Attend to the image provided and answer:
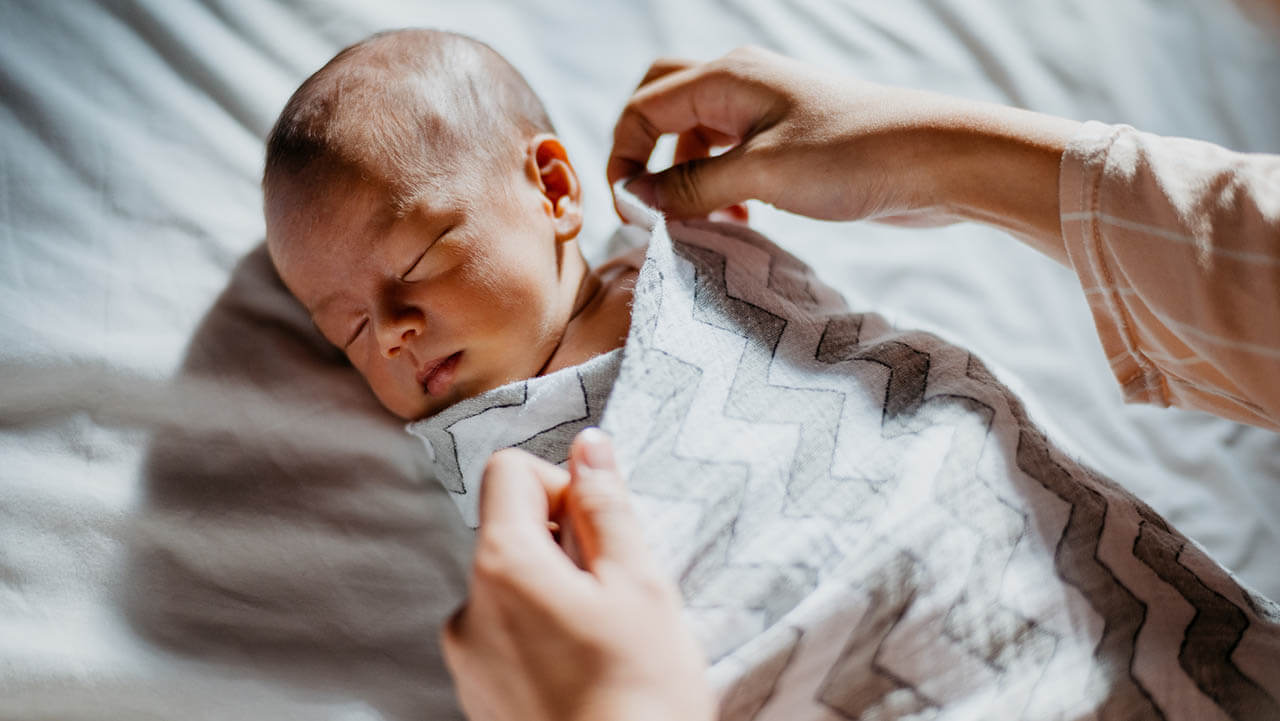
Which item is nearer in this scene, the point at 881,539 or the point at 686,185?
the point at 881,539

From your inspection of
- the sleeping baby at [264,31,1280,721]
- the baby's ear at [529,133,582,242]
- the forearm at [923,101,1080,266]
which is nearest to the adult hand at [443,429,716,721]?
the sleeping baby at [264,31,1280,721]

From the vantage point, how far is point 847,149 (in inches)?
40.9

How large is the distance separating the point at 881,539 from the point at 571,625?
0.36m

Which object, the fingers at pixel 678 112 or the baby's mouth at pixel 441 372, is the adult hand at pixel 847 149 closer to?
the fingers at pixel 678 112

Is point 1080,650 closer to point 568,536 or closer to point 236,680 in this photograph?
point 568,536

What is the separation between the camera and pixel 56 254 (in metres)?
1.08

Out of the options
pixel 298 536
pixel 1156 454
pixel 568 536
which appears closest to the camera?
pixel 568 536

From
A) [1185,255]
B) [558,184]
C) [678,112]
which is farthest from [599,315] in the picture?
[1185,255]

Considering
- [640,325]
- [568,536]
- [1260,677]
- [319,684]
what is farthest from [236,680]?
[1260,677]

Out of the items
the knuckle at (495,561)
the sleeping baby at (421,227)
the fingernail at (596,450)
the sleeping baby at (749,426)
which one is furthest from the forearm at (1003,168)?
the knuckle at (495,561)

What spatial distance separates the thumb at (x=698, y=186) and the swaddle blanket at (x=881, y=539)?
136mm

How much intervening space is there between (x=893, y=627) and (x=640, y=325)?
391 mm

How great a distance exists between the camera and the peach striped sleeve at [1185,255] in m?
0.81

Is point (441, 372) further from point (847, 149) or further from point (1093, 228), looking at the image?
point (1093, 228)
